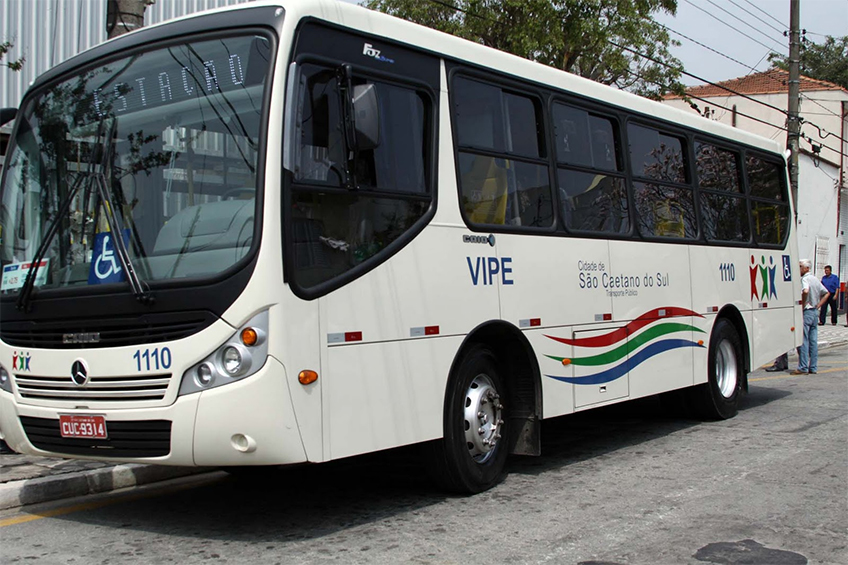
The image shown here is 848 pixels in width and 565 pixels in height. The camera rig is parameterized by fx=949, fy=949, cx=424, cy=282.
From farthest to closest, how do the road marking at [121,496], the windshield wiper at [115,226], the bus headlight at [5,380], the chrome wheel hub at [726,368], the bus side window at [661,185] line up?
the chrome wheel hub at [726,368] < the bus side window at [661,185] < the road marking at [121,496] < the bus headlight at [5,380] < the windshield wiper at [115,226]

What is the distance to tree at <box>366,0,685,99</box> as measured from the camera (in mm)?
24656

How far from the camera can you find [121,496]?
23.2 feet

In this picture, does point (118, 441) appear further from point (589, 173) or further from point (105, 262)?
point (589, 173)

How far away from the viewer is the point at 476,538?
5637mm

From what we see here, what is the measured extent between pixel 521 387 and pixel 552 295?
0.80 m

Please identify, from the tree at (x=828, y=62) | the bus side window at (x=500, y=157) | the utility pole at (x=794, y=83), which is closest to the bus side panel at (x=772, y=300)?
the bus side window at (x=500, y=157)

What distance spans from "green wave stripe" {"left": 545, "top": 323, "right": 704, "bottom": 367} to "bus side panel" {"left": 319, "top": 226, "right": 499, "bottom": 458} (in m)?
1.28

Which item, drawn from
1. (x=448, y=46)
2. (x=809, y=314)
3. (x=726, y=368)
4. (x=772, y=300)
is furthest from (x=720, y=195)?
(x=809, y=314)

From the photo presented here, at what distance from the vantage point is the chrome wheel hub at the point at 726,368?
10.7 m

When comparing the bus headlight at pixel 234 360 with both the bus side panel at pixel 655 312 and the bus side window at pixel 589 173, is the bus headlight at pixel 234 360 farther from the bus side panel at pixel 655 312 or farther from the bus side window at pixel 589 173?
the bus side panel at pixel 655 312

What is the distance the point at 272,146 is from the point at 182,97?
2.52 ft

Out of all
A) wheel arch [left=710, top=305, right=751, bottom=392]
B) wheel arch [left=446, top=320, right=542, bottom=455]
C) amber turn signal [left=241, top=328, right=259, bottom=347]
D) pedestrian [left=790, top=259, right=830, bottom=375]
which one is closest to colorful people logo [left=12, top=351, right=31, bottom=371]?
amber turn signal [left=241, top=328, right=259, bottom=347]

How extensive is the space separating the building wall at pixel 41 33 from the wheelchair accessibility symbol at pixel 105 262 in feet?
26.4

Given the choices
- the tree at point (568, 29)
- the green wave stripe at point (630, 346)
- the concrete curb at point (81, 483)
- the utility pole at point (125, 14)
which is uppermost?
the tree at point (568, 29)
